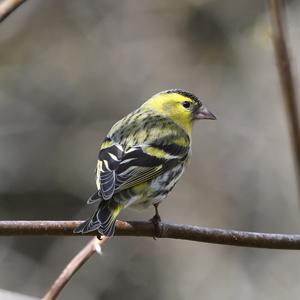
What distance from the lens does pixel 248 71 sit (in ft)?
31.8

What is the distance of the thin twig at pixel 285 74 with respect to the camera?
243cm

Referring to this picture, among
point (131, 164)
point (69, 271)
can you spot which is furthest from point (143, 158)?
point (69, 271)

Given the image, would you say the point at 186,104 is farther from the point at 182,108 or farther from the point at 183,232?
the point at 183,232

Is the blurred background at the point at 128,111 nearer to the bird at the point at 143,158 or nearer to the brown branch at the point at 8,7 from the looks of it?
the bird at the point at 143,158

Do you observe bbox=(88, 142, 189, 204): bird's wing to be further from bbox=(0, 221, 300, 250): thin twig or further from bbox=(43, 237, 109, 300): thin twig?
bbox=(43, 237, 109, 300): thin twig

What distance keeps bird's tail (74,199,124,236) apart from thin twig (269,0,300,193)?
121 cm

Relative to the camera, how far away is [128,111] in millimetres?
9531

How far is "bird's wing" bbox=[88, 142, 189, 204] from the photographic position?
13.9 ft

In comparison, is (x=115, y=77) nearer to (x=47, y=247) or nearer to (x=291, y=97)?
(x=47, y=247)

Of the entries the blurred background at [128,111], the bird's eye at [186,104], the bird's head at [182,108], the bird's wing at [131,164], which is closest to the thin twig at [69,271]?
the bird's wing at [131,164]

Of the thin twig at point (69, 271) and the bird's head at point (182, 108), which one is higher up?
the thin twig at point (69, 271)

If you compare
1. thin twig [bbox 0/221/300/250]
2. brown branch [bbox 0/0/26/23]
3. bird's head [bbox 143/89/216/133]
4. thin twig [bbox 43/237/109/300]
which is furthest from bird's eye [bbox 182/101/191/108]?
brown branch [bbox 0/0/26/23]

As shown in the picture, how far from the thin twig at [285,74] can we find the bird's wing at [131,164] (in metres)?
1.76

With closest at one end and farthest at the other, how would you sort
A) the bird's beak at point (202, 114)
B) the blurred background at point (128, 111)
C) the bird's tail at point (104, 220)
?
the bird's tail at point (104, 220) < the bird's beak at point (202, 114) < the blurred background at point (128, 111)
